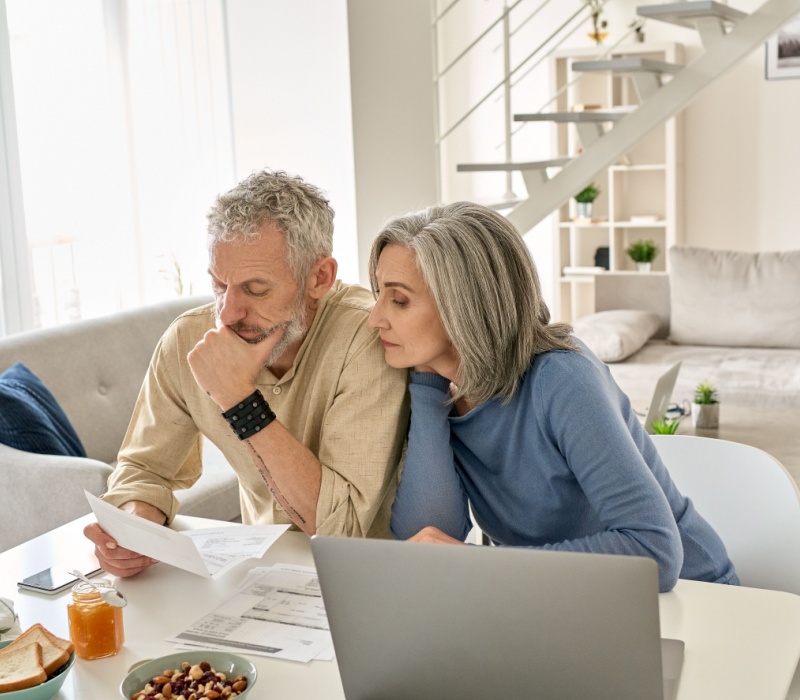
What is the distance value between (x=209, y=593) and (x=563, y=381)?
0.59 meters

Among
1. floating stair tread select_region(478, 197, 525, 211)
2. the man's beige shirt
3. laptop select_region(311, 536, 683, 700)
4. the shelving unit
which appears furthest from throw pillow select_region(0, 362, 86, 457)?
the shelving unit

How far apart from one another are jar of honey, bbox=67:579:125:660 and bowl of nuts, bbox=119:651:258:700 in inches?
5.2

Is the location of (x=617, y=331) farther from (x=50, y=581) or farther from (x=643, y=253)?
(x=50, y=581)

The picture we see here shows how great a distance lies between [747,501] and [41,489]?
5.92ft

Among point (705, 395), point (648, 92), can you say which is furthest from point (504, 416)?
point (648, 92)

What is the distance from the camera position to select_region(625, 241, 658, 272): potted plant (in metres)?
5.94

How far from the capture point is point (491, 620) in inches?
35.9

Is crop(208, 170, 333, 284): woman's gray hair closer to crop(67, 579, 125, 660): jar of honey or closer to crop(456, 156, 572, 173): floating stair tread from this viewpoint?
crop(67, 579, 125, 660): jar of honey

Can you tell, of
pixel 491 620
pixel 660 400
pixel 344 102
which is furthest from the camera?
pixel 344 102

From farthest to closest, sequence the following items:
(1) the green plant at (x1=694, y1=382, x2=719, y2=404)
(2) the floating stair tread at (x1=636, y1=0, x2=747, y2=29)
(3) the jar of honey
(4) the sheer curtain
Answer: (4) the sheer curtain < (2) the floating stair tread at (x1=636, y1=0, x2=747, y2=29) < (1) the green plant at (x1=694, y1=382, x2=719, y2=404) < (3) the jar of honey

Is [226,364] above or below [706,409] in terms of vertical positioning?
above

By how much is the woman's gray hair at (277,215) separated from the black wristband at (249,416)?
0.22 metres

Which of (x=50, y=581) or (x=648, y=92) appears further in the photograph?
(x=648, y=92)

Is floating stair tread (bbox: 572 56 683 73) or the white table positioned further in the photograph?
floating stair tread (bbox: 572 56 683 73)
